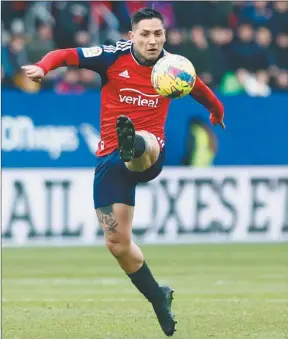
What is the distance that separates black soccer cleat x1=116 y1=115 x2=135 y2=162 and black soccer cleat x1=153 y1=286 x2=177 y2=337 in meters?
1.13

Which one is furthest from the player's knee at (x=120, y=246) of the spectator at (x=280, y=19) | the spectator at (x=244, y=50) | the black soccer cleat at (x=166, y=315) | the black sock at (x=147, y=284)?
Result: the spectator at (x=280, y=19)

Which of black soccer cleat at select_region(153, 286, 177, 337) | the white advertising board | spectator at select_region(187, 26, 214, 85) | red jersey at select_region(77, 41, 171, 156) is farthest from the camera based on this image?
spectator at select_region(187, 26, 214, 85)

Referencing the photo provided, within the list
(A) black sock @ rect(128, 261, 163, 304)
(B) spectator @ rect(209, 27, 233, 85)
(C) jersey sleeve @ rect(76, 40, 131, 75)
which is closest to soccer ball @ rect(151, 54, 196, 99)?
(C) jersey sleeve @ rect(76, 40, 131, 75)

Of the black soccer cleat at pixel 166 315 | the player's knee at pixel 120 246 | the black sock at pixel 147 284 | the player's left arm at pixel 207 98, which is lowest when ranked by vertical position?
the black soccer cleat at pixel 166 315

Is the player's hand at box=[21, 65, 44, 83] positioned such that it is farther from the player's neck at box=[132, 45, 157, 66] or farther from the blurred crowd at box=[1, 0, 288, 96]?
the blurred crowd at box=[1, 0, 288, 96]

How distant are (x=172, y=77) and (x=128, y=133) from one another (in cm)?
53

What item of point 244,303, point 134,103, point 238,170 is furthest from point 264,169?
point 134,103

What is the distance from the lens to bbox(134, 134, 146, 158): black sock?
325 inches

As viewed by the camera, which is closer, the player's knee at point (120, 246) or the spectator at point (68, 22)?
the player's knee at point (120, 246)

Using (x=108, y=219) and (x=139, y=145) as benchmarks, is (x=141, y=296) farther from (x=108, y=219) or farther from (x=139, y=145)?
(x=139, y=145)

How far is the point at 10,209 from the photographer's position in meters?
15.5

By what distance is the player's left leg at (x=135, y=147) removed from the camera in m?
8.23

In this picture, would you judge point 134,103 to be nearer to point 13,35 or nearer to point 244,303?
point 244,303

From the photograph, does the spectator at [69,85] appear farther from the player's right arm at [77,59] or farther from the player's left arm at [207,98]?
the player's right arm at [77,59]
